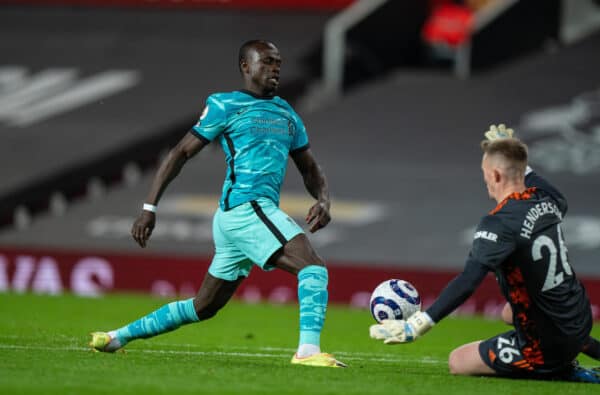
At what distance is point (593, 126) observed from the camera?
1903 centimetres

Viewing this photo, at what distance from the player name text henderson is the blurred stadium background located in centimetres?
841

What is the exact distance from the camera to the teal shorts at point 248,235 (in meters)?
6.86

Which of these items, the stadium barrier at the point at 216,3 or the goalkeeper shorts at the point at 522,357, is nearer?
the goalkeeper shorts at the point at 522,357

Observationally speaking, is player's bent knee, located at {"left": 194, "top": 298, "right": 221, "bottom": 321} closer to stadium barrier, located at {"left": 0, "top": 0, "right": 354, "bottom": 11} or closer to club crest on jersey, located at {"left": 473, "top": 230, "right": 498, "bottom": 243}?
club crest on jersey, located at {"left": 473, "top": 230, "right": 498, "bottom": 243}

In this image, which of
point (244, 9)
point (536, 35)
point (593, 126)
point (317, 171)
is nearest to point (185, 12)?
point (244, 9)

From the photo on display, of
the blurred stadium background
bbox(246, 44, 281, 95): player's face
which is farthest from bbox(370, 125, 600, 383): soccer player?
the blurred stadium background

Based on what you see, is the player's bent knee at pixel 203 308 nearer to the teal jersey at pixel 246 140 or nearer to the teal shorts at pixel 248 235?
the teal shorts at pixel 248 235

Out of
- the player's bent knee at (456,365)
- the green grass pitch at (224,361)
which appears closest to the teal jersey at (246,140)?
the green grass pitch at (224,361)

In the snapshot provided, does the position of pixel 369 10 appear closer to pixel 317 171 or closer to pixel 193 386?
pixel 317 171

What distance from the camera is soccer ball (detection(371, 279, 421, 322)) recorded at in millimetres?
6691

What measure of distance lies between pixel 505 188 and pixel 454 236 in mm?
10669

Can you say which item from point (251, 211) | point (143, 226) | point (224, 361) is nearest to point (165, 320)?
point (224, 361)

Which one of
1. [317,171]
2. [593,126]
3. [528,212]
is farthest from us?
[593,126]

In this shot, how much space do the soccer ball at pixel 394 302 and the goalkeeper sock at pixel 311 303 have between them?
30 cm
